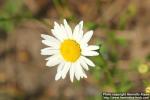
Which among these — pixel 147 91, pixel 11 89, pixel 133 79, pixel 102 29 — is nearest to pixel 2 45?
pixel 11 89

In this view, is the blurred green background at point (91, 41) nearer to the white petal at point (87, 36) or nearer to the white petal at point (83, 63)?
the white petal at point (83, 63)

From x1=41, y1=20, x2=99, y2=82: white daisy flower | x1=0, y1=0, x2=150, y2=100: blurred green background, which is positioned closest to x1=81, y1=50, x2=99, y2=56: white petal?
x1=41, y1=20, x2=99, y2=82: white daisy flower

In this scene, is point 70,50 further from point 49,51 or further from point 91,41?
point 91,41

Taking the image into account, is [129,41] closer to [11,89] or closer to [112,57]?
[112,57]

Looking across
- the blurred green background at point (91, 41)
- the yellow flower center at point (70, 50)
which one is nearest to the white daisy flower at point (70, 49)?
the yellow flower center at point (70, 50)

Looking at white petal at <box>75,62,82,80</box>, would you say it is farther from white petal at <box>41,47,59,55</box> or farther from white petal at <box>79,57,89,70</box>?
white petal at <box>41,47,59,55</box>

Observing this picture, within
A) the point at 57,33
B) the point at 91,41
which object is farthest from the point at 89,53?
the point at 91,41

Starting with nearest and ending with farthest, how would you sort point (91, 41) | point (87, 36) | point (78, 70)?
point (87, 36) < point (78, 70) < point (91, 41)
